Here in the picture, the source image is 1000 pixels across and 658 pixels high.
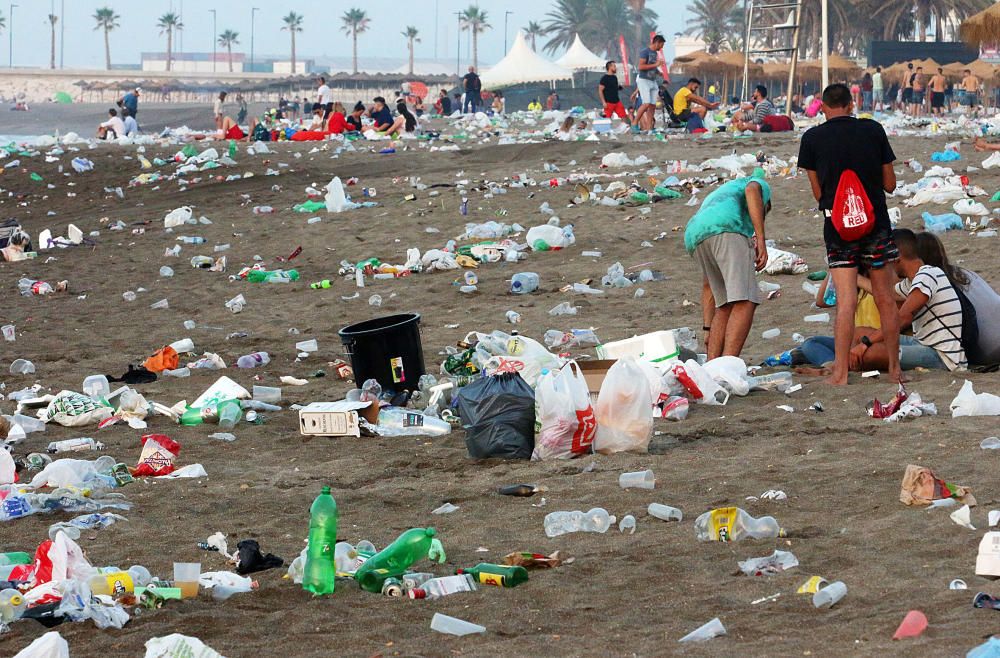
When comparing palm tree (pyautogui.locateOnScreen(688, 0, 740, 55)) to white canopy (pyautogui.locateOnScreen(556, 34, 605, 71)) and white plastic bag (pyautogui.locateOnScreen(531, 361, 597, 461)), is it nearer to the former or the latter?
white canopy (pyautogui.locateOnScreen(556, 34, 605, 71))

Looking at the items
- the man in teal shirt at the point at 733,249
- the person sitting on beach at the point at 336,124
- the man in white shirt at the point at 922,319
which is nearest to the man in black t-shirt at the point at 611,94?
the person sitting on beach at the point at 336,124

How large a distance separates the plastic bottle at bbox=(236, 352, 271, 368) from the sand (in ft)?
0.37

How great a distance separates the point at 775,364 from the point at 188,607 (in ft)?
13.0

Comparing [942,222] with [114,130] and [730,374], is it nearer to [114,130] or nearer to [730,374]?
[730,374]

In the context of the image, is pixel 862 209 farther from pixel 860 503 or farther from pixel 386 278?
pixel 386 278

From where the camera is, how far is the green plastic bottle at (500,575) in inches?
138

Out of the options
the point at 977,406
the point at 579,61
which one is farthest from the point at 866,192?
the point at 579,61

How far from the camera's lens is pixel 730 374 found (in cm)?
588

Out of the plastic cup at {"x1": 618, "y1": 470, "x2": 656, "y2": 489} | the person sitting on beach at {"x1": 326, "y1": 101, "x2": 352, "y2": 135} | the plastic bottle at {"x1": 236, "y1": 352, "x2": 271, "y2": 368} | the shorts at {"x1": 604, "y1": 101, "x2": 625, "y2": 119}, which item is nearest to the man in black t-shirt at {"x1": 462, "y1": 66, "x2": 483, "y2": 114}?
the person sitting on beach at {"x1": 326, "y1": 101, "x2": 352, "y2": 135}

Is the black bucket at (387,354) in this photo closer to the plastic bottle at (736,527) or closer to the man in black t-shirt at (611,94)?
the plastic bottle at (736,527)

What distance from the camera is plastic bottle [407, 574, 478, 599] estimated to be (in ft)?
11.4

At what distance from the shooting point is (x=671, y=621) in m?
3.14

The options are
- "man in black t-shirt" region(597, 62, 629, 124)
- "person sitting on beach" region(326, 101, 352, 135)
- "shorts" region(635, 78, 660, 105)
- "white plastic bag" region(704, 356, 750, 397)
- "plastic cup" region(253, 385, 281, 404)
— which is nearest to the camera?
"white plastic bag" region(704, 356, 750, 397)

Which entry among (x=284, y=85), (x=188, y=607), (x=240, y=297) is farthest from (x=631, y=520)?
(x=284, y=85)
